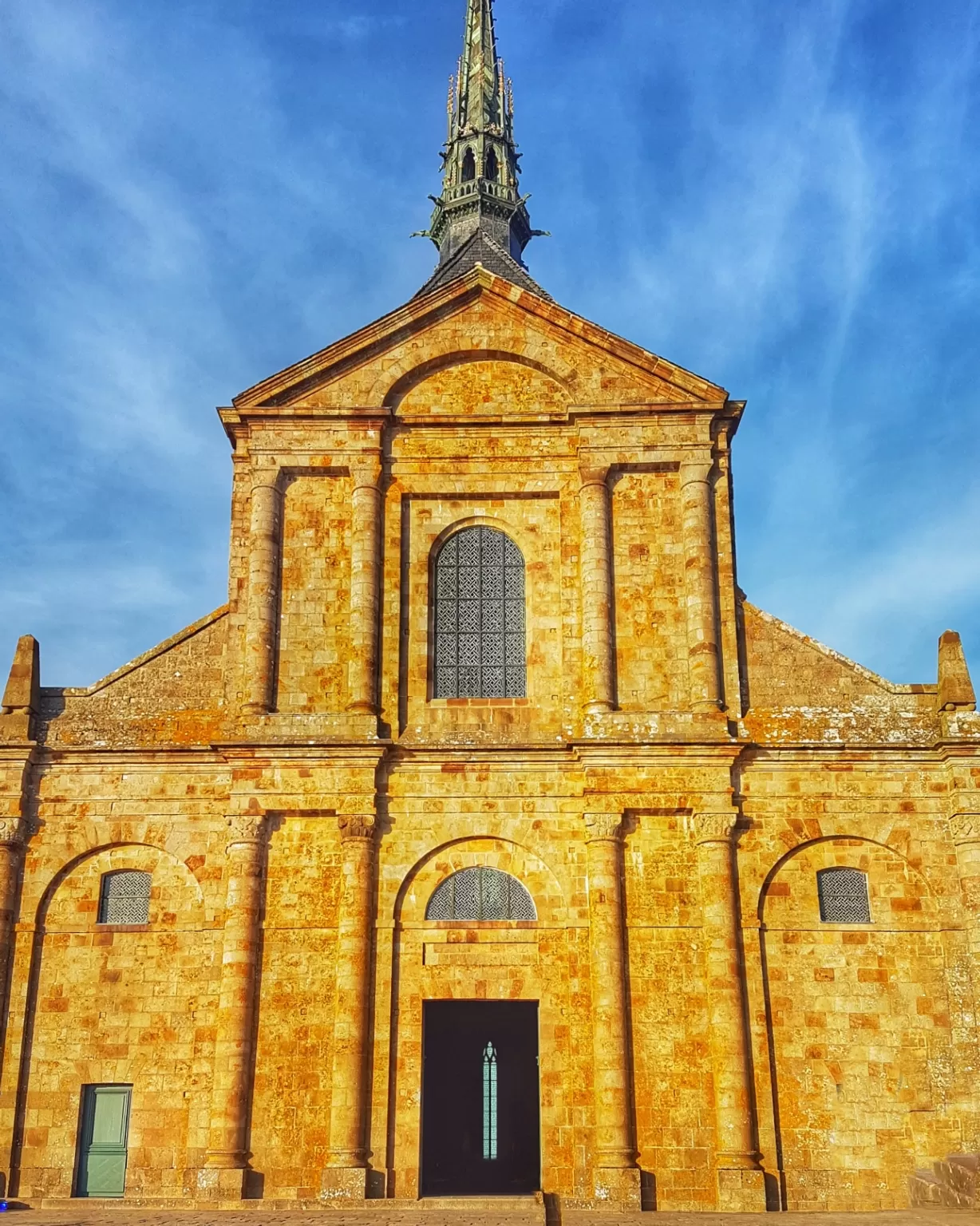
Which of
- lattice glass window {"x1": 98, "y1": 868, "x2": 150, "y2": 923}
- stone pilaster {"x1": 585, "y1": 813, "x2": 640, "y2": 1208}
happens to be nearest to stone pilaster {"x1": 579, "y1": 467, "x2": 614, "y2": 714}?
stone pilaster {"x1": 585, "y1": 813, "x2": 640, "y2": 1208}

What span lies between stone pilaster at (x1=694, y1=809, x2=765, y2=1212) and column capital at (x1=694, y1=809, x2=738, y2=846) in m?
0.01

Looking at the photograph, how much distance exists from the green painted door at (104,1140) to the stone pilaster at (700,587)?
34.2 ft

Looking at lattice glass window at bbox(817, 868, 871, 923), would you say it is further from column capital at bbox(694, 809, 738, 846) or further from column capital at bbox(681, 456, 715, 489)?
column capital at bbox(681, 456, 715, 489)

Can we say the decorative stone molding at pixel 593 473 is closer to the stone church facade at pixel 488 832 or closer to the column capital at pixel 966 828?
the stone church facade at pixel 488 832

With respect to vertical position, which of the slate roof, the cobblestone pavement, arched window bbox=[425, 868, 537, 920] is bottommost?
the cobblestone pavement

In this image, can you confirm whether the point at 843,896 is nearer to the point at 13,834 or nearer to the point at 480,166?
the point at 13,834

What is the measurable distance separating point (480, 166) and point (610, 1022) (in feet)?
79.8

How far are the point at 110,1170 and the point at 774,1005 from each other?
32.4 ft

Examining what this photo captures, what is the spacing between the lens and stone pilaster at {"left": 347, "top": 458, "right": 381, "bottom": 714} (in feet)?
66.3

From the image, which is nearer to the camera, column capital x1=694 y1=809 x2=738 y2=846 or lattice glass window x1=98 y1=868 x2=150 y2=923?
column capital x1=694 y1=809 x2=738 y2=846

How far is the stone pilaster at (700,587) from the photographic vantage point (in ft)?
66.1

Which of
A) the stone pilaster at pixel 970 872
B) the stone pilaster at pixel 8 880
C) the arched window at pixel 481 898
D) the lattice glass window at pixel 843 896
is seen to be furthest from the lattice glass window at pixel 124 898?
the stone pilaster at pixel 970 872

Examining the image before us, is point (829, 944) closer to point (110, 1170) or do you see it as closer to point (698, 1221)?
point (698, 1221)

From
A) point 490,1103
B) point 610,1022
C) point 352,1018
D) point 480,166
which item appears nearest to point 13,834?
point 352,1018
